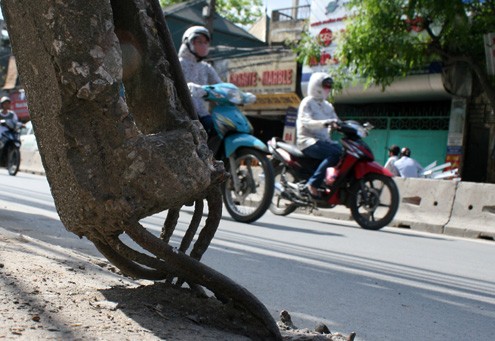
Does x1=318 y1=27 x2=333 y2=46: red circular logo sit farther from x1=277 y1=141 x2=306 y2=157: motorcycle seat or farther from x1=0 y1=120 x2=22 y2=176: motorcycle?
x1=277 y1=141 x2=306 y2=157: motorcycle seat

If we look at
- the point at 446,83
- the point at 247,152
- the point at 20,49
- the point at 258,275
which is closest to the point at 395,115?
the point at 446,83

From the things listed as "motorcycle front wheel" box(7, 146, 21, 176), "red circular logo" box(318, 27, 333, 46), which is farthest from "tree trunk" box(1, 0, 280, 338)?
"red circular logo" box(318, 27, 333, 46)

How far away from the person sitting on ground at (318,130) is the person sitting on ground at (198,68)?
4.83ft

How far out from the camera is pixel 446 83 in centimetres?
1630

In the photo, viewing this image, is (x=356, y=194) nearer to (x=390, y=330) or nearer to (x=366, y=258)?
(x=366, y=258)

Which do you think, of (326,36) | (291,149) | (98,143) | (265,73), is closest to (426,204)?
(291,149)

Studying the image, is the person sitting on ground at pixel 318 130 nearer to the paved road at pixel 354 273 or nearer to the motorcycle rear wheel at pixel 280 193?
the motorcycle rear wheel at pixel 280 193

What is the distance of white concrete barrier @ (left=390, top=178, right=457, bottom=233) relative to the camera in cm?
998

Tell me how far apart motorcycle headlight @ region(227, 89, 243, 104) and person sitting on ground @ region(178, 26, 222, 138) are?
28cm

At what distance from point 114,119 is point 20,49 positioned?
425 millimetres

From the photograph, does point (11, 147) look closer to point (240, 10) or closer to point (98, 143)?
point (98, 143)

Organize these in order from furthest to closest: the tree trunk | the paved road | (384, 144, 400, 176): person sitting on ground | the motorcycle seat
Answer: (384, 144, 400, 176): person sitting on ground → the motorcycle seat → the paved road → the tree trunk

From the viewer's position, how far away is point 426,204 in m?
10.3

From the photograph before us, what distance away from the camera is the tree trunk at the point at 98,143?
2.08m
